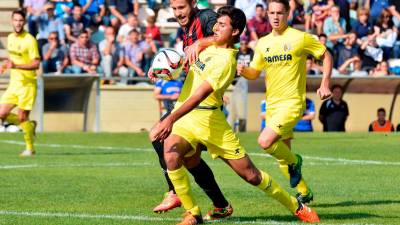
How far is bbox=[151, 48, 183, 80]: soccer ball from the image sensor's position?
31.7ft

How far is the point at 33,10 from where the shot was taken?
2770 cm

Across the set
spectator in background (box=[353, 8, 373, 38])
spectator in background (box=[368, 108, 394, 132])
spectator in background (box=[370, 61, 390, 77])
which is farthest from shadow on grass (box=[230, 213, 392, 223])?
spectator in background (box=[353, 8, 373, 38])

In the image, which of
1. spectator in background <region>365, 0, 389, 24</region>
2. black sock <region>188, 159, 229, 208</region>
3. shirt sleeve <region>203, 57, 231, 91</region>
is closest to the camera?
shirt sleeve <region>203, 57, 231, 91</region>

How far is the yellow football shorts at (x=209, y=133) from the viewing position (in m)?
8.97

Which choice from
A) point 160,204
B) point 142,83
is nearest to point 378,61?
point 142,83

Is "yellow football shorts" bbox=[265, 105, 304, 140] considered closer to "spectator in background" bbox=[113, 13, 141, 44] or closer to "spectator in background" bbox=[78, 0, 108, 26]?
"spectator in background" bbox=[113, 13, 141, 44]

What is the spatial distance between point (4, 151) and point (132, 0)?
37.7 ft

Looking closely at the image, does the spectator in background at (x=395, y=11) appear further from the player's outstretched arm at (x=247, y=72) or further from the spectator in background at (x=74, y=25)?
the player's outstretched arm at (x=247, y=72)

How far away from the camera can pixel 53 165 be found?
52.3 feet

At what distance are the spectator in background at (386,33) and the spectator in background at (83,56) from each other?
7361 millimetres

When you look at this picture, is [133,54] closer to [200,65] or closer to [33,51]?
[33,51]

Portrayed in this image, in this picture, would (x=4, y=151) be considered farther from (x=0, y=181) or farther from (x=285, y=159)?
(x=285, y=159)

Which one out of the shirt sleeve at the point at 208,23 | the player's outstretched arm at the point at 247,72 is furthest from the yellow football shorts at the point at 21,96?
the shirt sleeve at the point at 208,23

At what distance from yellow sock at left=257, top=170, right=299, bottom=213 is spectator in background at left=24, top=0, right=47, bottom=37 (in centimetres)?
1880
